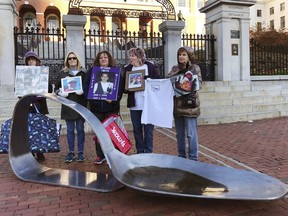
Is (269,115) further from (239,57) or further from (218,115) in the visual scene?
(239,57)

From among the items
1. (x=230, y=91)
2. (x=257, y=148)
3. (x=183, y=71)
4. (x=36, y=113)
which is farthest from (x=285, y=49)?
(x=36, y=113)

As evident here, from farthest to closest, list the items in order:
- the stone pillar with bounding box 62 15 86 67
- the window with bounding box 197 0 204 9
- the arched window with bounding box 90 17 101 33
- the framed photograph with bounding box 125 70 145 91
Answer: the window with bounding box 197 0 204 9 < the arched window with bounding box 90 17 101 33 < the stone pillar with bounding box 62 15 86 67 < the framed photograph with bounding box 125 70 145 91

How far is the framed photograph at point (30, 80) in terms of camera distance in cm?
536

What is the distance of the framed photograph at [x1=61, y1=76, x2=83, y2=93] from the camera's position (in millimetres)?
5275

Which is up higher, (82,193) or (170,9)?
(170,9)

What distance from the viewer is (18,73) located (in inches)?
212

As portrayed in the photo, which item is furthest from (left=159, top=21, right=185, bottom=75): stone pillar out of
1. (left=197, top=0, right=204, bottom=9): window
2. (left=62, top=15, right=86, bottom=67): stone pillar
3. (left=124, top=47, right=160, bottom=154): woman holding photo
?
(left=197, top=0, right=204, bottom=9): window

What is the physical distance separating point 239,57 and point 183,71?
335 inches

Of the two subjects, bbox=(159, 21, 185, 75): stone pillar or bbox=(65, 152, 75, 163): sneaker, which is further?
bbox=(159, 21, 185, 75): stone pillar

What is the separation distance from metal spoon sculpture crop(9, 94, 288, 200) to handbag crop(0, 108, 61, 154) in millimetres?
129

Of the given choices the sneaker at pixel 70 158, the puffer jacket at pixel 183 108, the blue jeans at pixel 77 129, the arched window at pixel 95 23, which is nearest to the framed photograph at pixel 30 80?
the blue jeans at pixel 77 129

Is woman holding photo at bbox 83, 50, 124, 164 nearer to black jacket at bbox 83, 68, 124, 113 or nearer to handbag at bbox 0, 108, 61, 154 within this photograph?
black jacket at bbox 83, 68, 124, 113

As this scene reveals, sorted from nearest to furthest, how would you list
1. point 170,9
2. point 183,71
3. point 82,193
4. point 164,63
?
1. point 82,193
2. point 183,71
3. point 164,63
4. point 170,9

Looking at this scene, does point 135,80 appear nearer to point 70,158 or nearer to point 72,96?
point 72,96
